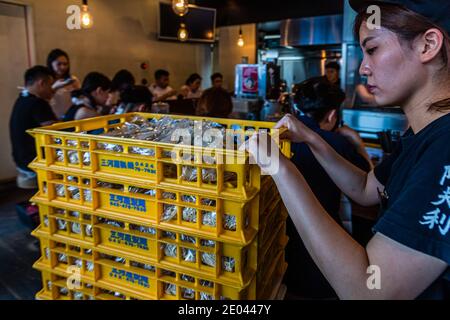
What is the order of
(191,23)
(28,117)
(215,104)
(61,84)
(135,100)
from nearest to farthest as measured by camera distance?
1. (215,104)
2. (135,100)
3. (28,117)
4. (61,84)
5. (191,23)

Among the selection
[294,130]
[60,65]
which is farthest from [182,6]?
[60,65]

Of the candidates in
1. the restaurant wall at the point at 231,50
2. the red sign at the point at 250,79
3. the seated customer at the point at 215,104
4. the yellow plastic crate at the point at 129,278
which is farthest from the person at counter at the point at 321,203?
the restaurant wall at the point at 231,50

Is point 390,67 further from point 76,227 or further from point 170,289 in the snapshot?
point 76,227

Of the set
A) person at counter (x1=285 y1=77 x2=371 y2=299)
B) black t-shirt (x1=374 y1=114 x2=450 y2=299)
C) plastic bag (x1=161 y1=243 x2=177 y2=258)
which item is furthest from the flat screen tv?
black t-shirt (x1=374 y1=114 x2=450 y2=299)

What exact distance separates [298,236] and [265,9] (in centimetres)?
611

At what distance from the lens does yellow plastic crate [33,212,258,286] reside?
993 millimetres

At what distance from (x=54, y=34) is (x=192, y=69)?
3.44 m

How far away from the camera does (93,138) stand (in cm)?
110

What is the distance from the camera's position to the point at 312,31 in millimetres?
6871

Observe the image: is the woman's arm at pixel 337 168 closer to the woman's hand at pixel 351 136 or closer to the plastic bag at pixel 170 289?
the plastic bag at pixel 170 289

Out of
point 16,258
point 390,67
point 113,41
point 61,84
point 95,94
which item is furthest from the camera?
point 113,41

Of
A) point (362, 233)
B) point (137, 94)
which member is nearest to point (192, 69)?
point (137, 94)

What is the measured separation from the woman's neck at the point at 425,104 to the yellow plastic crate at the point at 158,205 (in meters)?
0.43

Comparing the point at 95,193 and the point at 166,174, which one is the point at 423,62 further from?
the point at 95,193
